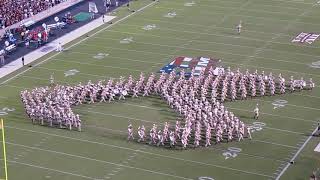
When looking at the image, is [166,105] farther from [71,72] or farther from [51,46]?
[51,46]

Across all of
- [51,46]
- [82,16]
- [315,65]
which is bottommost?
[315,65]

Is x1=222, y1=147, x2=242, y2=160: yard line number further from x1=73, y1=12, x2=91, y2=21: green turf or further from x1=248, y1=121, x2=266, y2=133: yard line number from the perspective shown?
x1=73, y1=12, x2=91, y2=21: green turf

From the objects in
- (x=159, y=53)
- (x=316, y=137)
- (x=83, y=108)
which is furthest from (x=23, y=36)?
(x=316, y=137)

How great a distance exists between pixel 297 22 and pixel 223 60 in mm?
7889

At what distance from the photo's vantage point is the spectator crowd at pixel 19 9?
1646 inches

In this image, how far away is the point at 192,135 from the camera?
27.1 meters

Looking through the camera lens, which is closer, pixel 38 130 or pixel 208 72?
pixel 38 130

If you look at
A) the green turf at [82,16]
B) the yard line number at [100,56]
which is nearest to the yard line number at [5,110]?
the yard line number at [100,56]

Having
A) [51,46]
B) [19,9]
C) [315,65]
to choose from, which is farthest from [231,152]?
[19,9]

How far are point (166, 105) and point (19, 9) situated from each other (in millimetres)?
16390

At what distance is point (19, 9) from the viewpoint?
142ft

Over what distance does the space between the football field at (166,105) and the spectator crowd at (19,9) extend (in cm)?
459

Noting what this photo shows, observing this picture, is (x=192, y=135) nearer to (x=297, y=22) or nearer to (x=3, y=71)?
(x=3, y=71)

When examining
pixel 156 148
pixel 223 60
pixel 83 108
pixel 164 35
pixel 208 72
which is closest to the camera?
pixel 156 148
